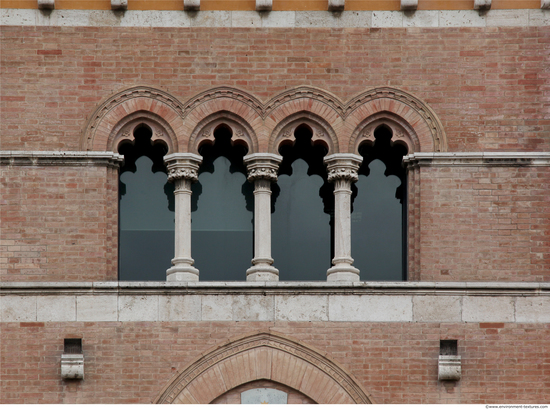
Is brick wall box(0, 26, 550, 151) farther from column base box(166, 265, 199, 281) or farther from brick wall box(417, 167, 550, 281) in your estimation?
column base box(166, 265, 199, 281)

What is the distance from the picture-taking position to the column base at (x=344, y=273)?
44.8 ft

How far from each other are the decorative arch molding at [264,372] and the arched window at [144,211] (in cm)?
167

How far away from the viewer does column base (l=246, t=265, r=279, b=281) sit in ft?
44.8

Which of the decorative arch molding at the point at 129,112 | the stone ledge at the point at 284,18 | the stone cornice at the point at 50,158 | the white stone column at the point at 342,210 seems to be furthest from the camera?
the stone ledge at the point at 284,18

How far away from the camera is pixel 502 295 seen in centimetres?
1342

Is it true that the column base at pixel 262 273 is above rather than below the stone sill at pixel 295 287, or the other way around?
above

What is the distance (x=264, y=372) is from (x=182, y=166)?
3033mm

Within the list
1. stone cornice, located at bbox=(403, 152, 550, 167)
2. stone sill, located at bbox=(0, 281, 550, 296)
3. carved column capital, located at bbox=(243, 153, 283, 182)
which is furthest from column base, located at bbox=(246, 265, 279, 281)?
stone cornice, located at bbox=(403, 152, 550, 167)

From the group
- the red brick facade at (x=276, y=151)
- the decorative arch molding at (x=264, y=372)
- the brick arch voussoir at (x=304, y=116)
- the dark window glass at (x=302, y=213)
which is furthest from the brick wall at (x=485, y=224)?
the decorative arch molding at (x=264, y=372)

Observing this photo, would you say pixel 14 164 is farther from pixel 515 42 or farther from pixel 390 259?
pixel 515 42

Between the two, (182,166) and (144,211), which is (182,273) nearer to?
(144,211)

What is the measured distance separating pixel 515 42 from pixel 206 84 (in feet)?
14.5

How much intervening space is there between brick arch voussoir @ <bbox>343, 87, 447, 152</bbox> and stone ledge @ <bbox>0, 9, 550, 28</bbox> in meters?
1.05

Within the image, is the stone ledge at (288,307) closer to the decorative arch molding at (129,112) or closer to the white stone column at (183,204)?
the white stone column at (183,204)
